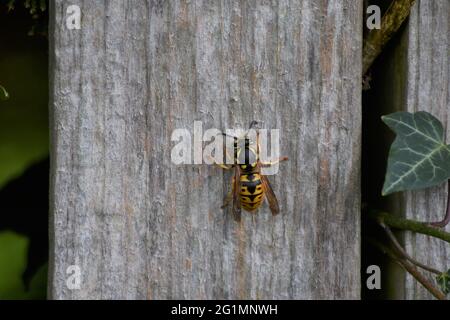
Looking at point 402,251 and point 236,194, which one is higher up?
point 236,194

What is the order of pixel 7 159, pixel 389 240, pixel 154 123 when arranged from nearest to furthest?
pixel 154 123
pixel 389 240
pixel 7 159

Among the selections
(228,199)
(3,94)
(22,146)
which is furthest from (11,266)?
(228,199)

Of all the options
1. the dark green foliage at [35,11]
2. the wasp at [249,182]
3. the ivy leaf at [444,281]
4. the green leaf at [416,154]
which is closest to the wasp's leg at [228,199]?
the wasp at [249,182]

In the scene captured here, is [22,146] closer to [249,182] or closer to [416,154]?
[249,182]

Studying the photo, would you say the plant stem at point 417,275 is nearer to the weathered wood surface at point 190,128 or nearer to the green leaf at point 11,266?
the weathered wood surface at point 190,128

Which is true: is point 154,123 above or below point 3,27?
below

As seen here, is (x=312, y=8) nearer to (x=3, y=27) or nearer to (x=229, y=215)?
(x=229, y=215)
